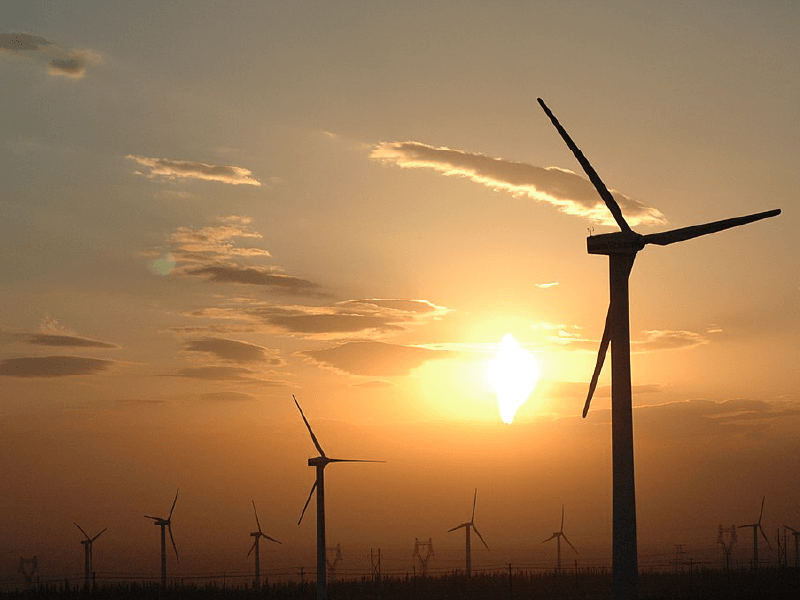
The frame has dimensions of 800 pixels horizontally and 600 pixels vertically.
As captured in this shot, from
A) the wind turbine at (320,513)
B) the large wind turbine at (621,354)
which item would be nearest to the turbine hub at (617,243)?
the large wind turbine at (621,354)

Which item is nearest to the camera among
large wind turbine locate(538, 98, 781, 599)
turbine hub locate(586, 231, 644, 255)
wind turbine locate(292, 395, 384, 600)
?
large wind turbine locate(538, 98, 781, 599)

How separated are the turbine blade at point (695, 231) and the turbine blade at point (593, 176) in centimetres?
187

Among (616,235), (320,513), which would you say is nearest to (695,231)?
(616,235)

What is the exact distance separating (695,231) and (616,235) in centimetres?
494

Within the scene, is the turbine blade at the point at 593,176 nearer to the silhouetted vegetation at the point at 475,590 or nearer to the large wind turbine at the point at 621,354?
the large wind turbine at the point at 621,354

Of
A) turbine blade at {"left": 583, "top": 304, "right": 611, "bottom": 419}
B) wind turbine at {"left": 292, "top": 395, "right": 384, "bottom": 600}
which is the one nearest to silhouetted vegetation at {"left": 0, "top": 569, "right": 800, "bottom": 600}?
wind turbine at {"left": 292, "top": 395, "right": 384, "bottom": 600}

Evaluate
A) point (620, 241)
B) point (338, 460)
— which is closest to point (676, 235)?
point (620, 241)

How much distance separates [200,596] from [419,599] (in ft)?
81.2

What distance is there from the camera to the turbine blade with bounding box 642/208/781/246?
59.7 metres

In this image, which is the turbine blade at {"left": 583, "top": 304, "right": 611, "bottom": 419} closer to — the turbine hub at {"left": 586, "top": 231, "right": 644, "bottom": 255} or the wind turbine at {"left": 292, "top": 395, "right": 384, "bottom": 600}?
the turbine hub at {"left": 586, "top": 231, "right": 644, "bottom": 255}

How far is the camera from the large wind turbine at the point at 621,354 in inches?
2085

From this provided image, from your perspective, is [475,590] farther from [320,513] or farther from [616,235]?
[616,235]

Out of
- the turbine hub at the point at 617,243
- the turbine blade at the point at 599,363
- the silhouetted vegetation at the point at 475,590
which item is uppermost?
the turbine hub at the point at 617,243

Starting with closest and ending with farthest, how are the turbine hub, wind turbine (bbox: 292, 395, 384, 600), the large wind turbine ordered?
the large wind turbine
the turbine hub
wind turbine (bbox: 292, 395, 384, 600)
